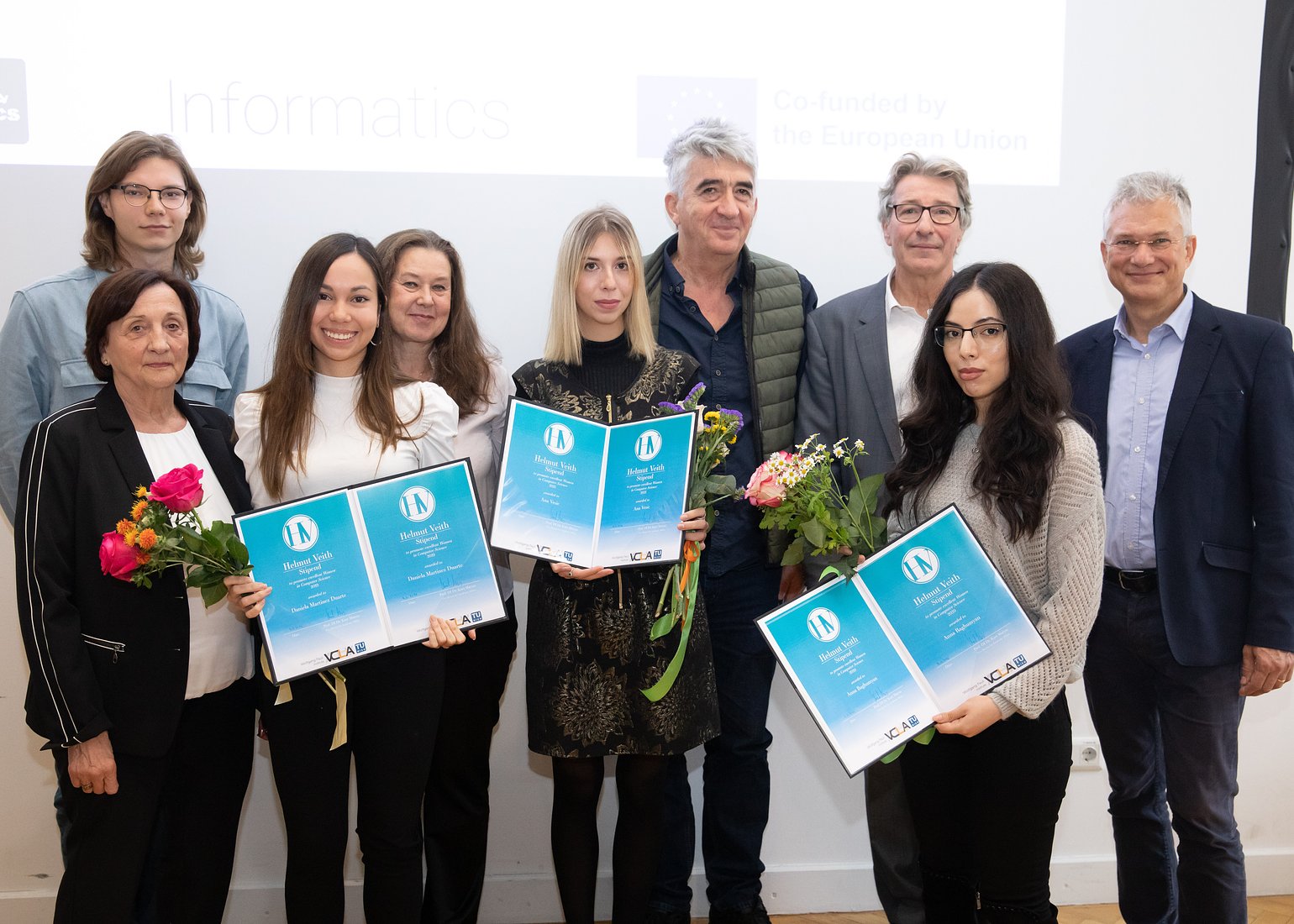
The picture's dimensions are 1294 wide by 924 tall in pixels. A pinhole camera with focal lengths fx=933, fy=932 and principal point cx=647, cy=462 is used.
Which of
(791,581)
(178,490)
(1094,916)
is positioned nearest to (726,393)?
(791,581)

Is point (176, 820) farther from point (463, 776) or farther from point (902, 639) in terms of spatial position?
point (902, 639)

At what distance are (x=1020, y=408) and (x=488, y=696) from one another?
1588 mm

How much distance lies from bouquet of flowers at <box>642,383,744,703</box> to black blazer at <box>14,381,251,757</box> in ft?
3.61

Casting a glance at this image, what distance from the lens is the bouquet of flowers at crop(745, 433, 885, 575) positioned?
6.81 ft

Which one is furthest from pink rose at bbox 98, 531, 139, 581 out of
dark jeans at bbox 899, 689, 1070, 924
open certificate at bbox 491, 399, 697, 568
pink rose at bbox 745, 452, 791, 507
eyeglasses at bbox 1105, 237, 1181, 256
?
eyeglasses at bbox 1105, 237, 1181, 256

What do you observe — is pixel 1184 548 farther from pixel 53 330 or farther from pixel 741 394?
pixel 53 330

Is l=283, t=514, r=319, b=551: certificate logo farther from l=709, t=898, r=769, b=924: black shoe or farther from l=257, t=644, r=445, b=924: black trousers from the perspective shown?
l=709, t=898, r=769, b=924: black shoe

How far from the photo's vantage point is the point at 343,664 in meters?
2.09

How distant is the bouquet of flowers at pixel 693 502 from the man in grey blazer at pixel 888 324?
450mm

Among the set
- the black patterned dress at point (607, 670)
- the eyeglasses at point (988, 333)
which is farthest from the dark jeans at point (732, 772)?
the eyeglasses at point (988, 333)

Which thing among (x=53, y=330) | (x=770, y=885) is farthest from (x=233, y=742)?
(x=770, y=885)

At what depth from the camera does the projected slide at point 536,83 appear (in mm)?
2934

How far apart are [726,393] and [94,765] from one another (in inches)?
70.8

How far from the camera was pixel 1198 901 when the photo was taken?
2438 millimetres
